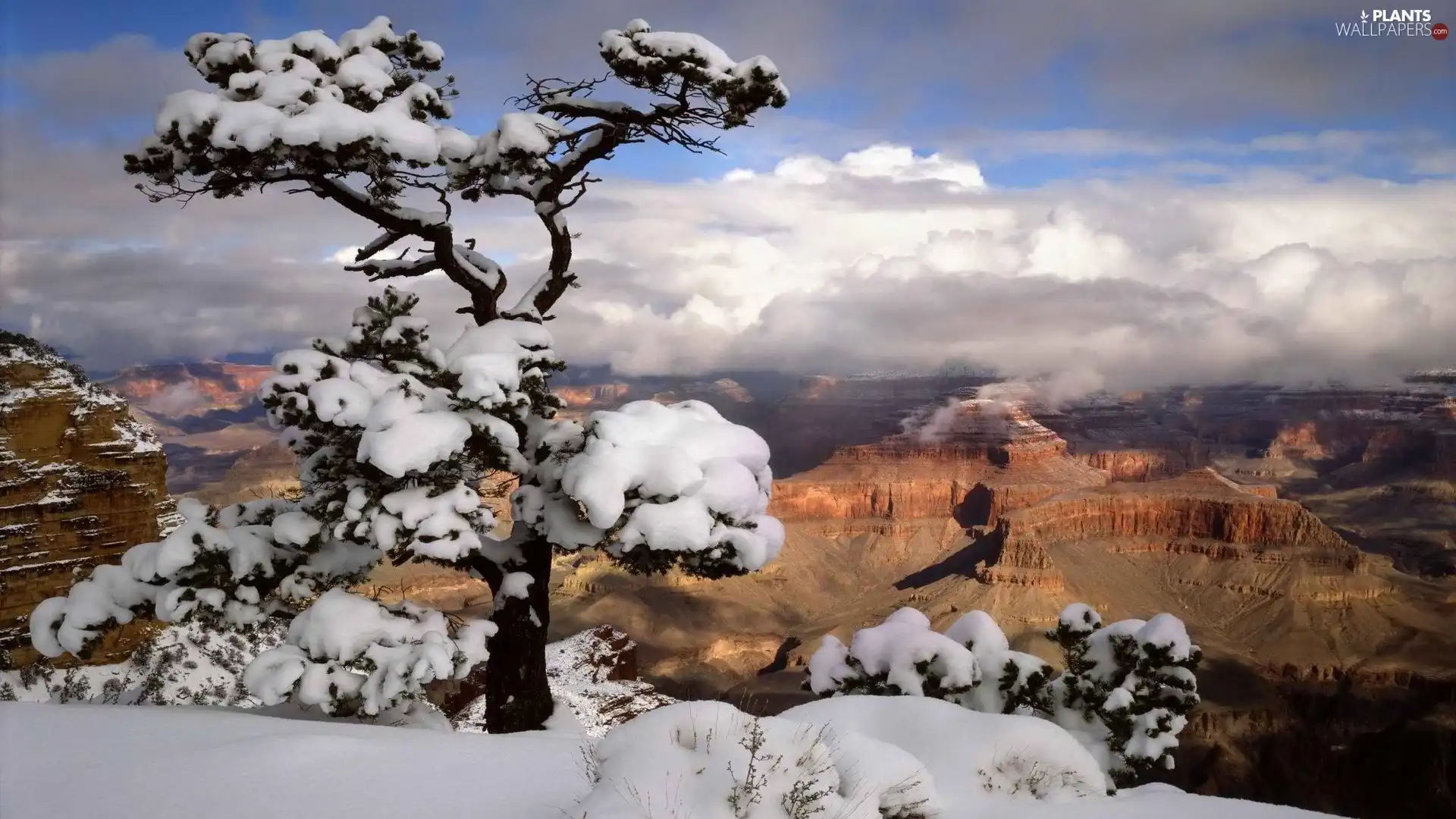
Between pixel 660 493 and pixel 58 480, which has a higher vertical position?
pixel 660 493

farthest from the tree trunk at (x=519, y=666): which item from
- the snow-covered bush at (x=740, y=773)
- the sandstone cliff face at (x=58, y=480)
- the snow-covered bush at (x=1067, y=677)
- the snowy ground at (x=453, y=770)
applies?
the sandstone cliff face at (x=58, y=480)

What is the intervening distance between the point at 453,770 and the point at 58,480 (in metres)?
20.8

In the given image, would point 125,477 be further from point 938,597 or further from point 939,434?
point 939,434

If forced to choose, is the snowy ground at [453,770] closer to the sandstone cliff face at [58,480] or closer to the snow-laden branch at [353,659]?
the snow-laden branch at [353,659]

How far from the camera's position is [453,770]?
6.07 metres

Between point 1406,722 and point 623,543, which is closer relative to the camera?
point 623,543

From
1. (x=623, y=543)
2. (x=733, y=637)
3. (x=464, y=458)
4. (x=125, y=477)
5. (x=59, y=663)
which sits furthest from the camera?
(x=733, y=637)

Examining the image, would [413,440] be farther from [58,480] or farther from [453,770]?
[58,480]

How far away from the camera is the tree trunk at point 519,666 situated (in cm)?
928

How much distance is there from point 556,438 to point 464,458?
926mm

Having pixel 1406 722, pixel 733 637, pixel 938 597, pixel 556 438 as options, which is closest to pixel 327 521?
pixel 556 438

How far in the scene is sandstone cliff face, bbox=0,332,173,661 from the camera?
20188 millimetres

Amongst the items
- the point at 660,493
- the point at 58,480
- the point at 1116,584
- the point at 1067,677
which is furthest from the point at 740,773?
the point at 1116,584

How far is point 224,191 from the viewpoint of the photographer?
28.4ft
